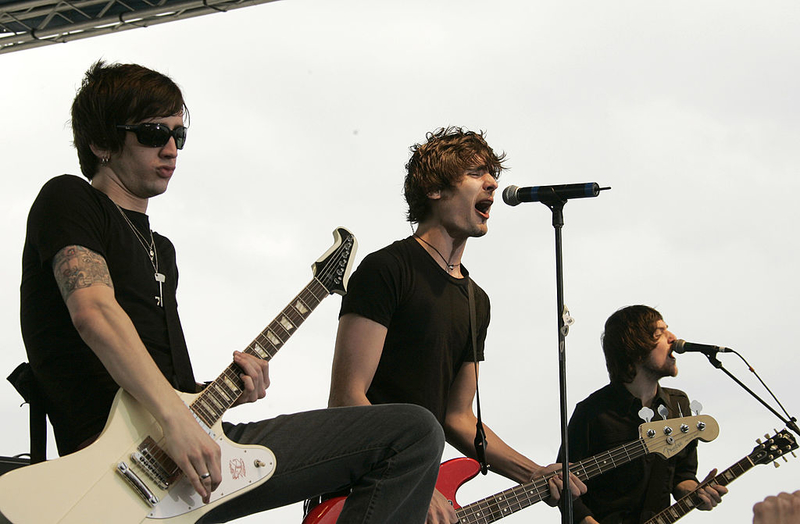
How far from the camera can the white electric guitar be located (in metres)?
2.21

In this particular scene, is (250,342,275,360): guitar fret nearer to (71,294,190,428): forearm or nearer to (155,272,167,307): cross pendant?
(155,272,167,307): cross pendant

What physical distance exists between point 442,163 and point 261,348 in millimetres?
1869

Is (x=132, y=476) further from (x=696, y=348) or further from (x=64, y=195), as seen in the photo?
(x=696, y=348)

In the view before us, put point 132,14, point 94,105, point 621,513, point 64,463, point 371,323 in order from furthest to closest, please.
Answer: point 132,14
point 621,513
point 371,323
point 94,105
point 64,463

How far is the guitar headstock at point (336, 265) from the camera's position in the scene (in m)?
3.15

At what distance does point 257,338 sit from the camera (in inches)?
115

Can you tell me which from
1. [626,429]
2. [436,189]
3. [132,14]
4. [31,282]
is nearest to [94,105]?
[31,282]

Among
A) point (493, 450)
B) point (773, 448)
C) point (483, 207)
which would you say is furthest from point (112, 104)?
point (773, 448)

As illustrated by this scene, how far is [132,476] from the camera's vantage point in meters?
2.38

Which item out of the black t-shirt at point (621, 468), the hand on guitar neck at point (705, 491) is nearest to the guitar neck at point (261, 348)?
the black t-shirt at point (621, 468)

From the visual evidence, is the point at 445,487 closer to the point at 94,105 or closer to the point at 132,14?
the point at 94,105

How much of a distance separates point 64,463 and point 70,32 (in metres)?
9.00

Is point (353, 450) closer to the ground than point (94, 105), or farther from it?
closer to the ground

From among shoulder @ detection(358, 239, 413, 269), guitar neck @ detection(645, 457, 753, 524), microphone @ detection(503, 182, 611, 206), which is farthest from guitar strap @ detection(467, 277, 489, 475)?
guitar neck @ detection(645, 457, 753, 524)
